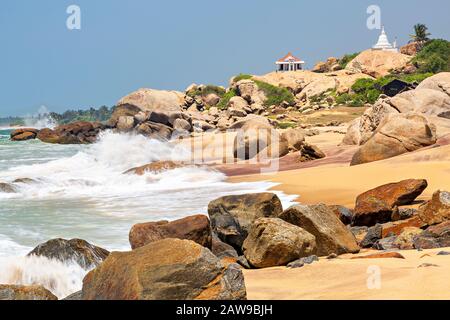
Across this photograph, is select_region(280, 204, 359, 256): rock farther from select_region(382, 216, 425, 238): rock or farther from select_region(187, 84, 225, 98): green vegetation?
select_region(187, 84, 225, 98): green vegetation

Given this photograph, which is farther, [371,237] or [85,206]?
[85,206]

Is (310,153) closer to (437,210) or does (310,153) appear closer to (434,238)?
(437,210)

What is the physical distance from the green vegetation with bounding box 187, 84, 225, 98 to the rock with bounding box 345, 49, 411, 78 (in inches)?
580

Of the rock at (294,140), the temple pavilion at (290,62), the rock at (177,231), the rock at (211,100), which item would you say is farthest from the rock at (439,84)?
the temple pavilion at (290,62)

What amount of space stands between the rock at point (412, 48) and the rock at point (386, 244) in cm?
7952

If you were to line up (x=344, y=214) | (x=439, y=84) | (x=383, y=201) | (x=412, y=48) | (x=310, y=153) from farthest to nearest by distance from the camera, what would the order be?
(x=412, y=48) < (x=439, y=84) < (x=310, y=153) < (x=344, y=214) < (x=383, y=201)

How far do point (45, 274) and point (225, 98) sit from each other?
2178 inches

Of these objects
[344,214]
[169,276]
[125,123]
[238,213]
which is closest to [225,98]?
[125,123]

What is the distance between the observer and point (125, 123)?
50.0 m

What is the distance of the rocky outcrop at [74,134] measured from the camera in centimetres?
4903

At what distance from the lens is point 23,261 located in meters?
7.76

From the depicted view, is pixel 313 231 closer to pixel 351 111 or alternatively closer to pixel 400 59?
pixel 351 111

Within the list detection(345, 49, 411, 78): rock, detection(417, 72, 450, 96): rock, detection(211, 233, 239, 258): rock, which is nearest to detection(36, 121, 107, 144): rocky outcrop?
detection(417, 72, 450, 96): rock

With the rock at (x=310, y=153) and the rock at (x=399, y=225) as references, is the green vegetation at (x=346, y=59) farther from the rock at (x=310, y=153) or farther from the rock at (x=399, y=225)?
the rock at (x=399, y=225)
